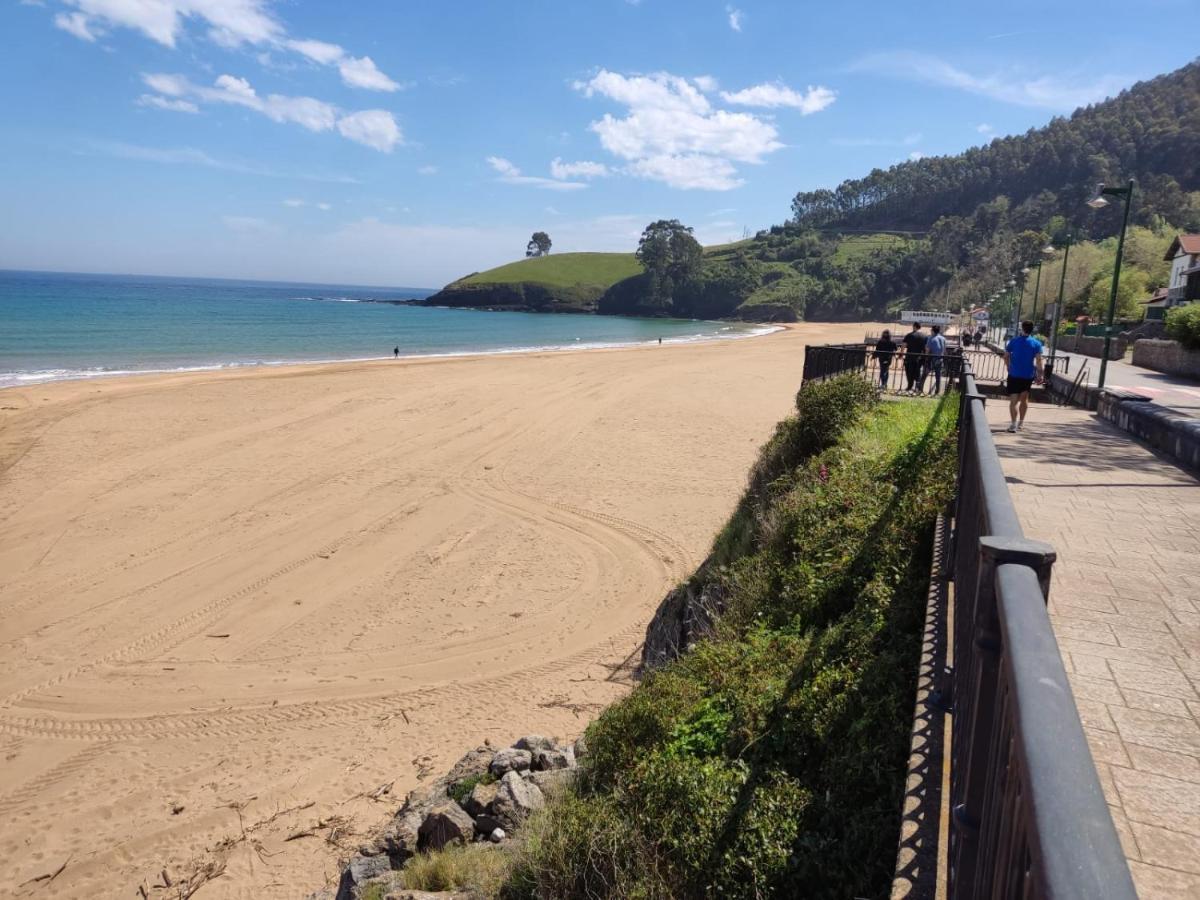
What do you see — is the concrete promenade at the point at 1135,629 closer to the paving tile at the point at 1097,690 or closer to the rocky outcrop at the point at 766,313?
the paving tile at the point at 1097,690

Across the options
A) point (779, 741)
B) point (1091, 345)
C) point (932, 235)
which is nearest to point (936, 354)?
point (779, 741)

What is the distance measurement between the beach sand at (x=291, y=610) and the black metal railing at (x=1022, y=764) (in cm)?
633

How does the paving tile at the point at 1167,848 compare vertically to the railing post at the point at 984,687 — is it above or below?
below

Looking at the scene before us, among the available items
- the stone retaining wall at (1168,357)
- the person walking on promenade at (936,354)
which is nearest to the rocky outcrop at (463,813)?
the person walking on promenade at (936,354)

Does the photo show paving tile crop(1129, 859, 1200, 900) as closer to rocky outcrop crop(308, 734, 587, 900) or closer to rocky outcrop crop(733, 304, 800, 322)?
rocky outcrop crop(308, 734, 587, 900)

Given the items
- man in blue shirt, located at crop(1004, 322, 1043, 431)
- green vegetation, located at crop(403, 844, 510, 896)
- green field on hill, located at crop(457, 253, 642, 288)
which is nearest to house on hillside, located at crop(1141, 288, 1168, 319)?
man in blue shirt, located at crop(1004, 322, 1043, 431)

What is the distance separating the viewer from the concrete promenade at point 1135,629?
2.82 meters

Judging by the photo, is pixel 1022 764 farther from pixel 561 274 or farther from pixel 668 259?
pixel 561 274

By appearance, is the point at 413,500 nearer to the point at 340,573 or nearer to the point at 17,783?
the point at 340,573

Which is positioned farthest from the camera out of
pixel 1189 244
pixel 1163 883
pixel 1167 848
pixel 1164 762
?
pixel 1189 244

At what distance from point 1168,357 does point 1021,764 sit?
106 ft

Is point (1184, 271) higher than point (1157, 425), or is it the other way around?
point (1184, 271)

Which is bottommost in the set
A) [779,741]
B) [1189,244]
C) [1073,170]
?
[779,741]

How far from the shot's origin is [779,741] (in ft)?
16.1
